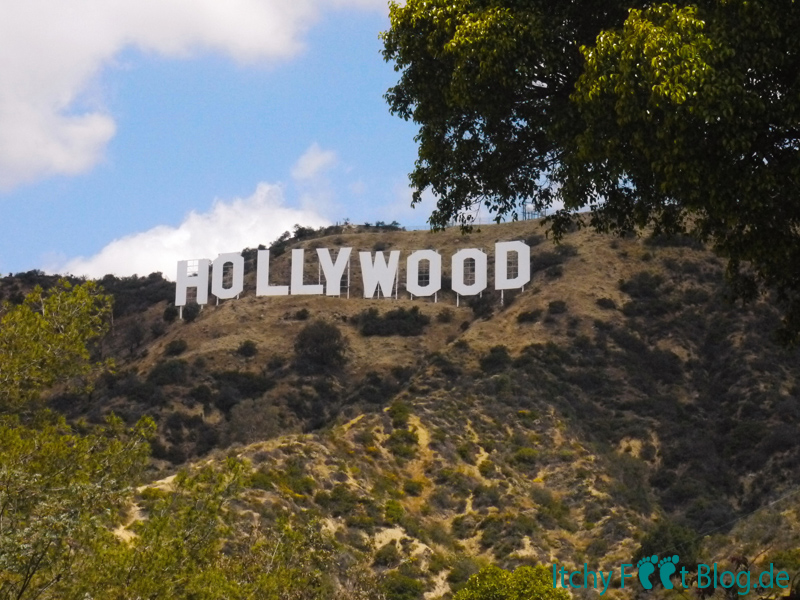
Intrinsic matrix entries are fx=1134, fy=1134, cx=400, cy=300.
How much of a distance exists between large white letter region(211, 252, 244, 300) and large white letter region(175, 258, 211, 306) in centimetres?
69

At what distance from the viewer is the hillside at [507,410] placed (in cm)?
4522

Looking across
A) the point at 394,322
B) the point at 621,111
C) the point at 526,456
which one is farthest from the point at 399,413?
the point at 621,111

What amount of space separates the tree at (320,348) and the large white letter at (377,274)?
417 centimetres

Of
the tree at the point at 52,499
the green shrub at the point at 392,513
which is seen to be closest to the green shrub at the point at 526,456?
the green shrub at the point at 392,513

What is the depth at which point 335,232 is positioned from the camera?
341 ft

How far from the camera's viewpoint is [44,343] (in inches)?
472

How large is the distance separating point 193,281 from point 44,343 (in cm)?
6775

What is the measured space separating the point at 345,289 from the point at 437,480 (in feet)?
115

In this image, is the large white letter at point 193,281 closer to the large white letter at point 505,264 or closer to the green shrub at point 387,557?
the large white letter at point 505,264

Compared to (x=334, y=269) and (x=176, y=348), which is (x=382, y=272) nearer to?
(x=334, y=269)

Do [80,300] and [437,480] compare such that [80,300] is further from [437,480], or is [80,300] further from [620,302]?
[620,302]

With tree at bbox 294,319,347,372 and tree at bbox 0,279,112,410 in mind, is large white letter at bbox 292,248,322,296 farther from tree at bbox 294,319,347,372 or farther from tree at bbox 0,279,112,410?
tree at bbox 0,279,112,410

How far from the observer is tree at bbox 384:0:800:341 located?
12656 mm

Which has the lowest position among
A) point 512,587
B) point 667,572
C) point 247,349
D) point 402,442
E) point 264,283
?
point 667,572
